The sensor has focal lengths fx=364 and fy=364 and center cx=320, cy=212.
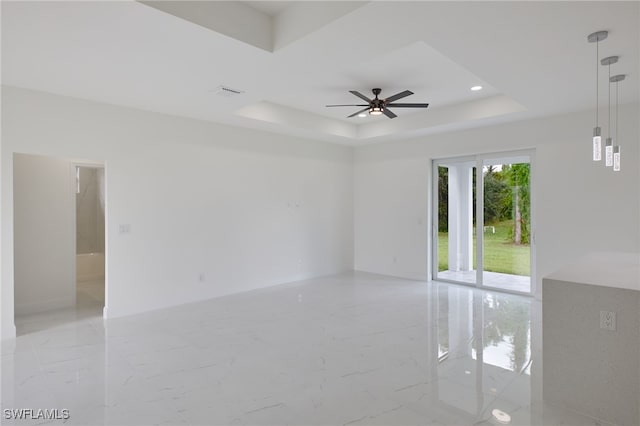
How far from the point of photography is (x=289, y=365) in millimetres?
3264

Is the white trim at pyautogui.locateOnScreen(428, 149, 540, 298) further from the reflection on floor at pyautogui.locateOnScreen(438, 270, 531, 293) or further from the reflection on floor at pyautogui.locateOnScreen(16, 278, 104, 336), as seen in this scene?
the reflection on floor at pyautogui.locateOnScreen(16, 278, 104, 336)

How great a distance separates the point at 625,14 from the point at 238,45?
2.85 meters

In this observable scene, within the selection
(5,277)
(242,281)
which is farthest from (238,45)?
(242,281)

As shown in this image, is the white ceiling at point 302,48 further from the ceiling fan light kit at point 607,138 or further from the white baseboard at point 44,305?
the white baseboard at point 44,305

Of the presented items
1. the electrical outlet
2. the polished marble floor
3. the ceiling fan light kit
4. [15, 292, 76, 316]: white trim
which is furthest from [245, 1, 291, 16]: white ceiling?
[15, 292, 76, 316]: white trim

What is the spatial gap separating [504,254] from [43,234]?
7.04 m

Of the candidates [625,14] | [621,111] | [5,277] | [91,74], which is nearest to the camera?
[625,14]

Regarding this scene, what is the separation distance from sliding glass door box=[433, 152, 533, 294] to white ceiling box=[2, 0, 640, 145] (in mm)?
1336

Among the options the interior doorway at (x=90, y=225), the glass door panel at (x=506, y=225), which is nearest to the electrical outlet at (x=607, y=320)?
the glass door panel at (x=506, y=225)

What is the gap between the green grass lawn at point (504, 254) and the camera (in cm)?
580

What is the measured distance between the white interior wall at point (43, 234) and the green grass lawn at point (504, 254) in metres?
6.60

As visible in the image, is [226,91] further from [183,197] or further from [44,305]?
[44,305]

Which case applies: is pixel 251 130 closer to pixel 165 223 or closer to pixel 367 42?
pixel 165 223

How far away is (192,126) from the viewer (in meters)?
5.48
